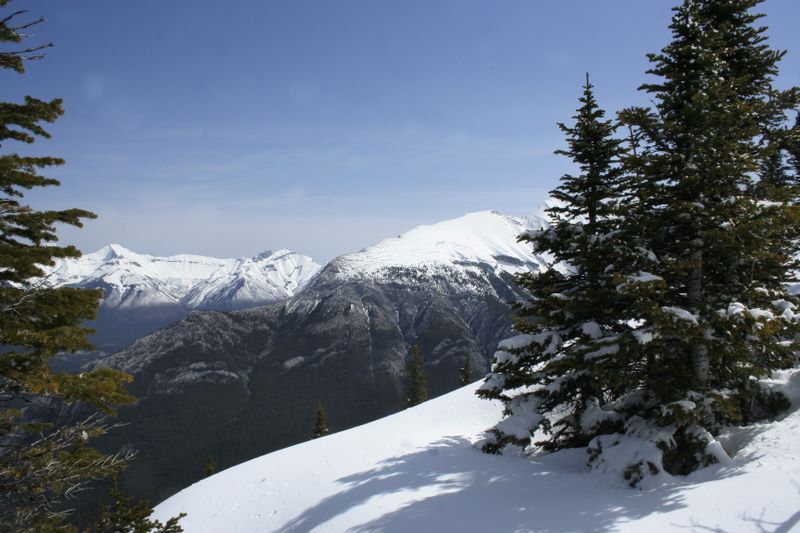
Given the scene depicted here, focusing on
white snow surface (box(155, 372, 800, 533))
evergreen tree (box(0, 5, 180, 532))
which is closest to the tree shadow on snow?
white snow surface (box(155, 372, 800, 533))

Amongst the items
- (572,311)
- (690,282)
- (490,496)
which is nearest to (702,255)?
(690,282)

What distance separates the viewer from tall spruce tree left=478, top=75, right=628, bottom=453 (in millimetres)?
14164

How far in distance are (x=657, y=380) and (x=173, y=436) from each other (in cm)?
20859

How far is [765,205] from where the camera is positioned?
11562 millimetres

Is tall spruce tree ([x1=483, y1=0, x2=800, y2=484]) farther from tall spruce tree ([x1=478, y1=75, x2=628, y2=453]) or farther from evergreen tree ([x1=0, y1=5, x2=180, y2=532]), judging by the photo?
evergreen tree ([x1=0, y1=5, x2=180, y2=532])

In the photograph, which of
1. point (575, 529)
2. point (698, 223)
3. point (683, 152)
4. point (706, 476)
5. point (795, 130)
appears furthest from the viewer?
point (795, 130)

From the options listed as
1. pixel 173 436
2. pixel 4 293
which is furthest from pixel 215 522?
pixel 173 436

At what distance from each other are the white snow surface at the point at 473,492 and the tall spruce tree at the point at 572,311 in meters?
1.35

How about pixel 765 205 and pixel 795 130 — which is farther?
pixel 795 130

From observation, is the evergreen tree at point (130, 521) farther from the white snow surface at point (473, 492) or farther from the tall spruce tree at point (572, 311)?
the tall spruce tree at point (572, 311)

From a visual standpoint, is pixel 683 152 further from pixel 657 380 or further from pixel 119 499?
pixel 119 499

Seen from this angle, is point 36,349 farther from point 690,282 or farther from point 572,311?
point 690,282

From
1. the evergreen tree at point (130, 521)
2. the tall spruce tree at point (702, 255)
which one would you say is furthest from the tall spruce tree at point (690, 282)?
the evergreen tree at point (130, 521)

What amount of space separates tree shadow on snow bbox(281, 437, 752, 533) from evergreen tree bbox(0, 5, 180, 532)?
7153mm
